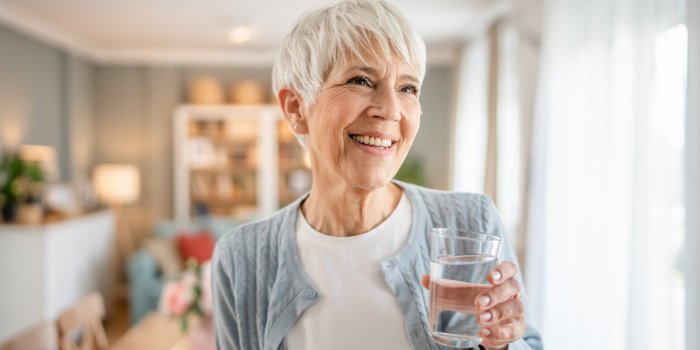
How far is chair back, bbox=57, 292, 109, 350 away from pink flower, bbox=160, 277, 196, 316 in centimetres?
47

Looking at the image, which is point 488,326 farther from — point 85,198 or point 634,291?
point 85,198

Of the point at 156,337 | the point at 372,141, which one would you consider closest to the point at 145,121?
the point at 156,337

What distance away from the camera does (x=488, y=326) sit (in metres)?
0.74

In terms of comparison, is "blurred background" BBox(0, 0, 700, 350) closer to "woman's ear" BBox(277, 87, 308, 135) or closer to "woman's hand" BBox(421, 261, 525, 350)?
"woman's hand" BBox(421, 261, 525, 350)

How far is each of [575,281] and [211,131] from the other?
4692 millimetres

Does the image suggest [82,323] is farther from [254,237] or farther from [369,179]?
[369,179]

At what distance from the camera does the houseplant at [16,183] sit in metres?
4.21

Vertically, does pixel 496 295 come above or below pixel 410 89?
below

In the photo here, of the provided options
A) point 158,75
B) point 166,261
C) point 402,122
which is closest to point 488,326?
point 402,122

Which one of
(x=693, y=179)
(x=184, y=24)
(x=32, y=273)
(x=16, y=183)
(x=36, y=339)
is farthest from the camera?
(x=184, y=24)

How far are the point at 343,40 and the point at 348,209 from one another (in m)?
0.29

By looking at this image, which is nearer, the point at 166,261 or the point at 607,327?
the point at 607,327

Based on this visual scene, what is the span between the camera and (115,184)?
19.5ft

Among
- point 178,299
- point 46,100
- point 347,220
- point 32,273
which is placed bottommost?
point 32,273
